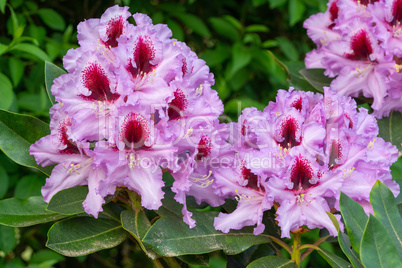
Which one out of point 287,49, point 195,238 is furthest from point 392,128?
point 287,49

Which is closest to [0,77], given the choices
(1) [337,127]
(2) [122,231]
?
(2) [122,231]

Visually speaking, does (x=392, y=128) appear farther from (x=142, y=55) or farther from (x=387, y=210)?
(x=142, y=55)

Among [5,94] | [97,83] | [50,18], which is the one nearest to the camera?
[97,83]

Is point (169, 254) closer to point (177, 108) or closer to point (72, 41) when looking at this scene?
point (177, 108)

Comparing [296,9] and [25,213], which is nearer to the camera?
[25,213]

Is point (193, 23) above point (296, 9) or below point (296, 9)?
below

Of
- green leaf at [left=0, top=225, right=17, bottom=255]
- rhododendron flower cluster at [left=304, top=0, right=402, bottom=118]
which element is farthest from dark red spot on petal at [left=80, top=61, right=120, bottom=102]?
green leaf at [left=0, top=225, right=17, bottom=255]
